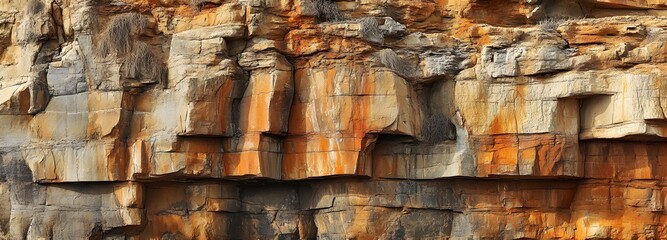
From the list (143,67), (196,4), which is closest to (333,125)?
(196,4)

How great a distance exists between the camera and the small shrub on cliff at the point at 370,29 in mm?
24422

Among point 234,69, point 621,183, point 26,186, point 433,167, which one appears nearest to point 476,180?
point 433,167

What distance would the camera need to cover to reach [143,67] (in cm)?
2480

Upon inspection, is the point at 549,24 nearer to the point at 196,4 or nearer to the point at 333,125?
the point at 333,125

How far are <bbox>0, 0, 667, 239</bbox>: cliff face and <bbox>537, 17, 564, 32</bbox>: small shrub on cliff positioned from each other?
0.12 metres

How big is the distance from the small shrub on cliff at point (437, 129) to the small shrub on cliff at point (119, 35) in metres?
6.62

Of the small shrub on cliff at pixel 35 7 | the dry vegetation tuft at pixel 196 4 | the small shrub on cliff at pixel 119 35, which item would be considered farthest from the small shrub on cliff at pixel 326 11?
the small shrub on cliff at pixel 35 7

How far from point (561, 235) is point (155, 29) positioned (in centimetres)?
1003

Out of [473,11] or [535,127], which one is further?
[473,11]

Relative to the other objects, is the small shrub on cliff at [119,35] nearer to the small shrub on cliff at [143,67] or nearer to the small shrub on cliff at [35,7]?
the small shrub on cliff at [143,67]

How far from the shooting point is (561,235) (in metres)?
24.9

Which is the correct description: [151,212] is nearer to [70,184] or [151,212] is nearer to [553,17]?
[70,184]

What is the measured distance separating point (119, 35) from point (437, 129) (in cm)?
725

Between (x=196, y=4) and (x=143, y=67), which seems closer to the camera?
(x=143, y=67)
